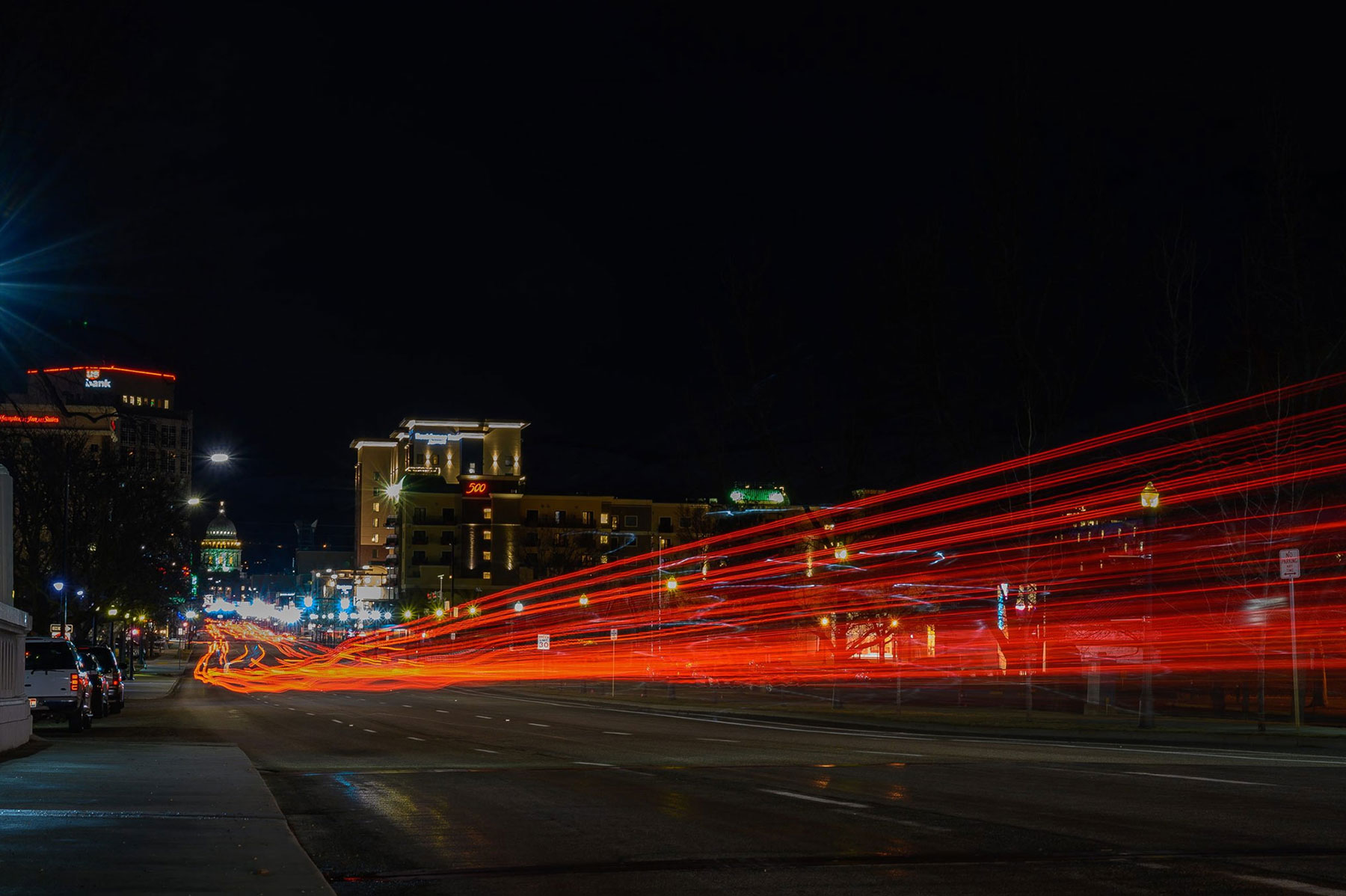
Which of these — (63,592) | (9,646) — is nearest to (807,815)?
(9,646)

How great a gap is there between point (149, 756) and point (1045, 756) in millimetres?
13988

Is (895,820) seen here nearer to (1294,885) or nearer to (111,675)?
(1294,885)

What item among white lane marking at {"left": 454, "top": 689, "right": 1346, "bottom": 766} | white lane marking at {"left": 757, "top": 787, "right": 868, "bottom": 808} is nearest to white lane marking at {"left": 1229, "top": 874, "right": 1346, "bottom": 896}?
white lane marking at {"left": 757, "top": 787, "right": 868, "bottom": 808}

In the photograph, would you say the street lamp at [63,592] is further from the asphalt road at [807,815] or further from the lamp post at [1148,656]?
the lamp post at [1148,656]

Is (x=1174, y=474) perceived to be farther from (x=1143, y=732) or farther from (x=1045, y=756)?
(x=1045, y=756)

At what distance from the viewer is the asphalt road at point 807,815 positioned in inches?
395

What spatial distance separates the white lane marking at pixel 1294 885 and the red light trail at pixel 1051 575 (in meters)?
22.4

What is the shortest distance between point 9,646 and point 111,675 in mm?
21118

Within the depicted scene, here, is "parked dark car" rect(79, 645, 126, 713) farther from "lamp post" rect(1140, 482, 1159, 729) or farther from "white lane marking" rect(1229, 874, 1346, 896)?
"white lane marking" rect(1229, 874, 1346, 896)

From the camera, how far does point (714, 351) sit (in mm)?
49750

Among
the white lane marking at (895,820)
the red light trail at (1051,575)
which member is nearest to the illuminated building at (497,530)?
the red light trail at (1051,575)

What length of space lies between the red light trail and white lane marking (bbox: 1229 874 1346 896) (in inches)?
881

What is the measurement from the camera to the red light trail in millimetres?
33500

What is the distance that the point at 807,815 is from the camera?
1371 cm
